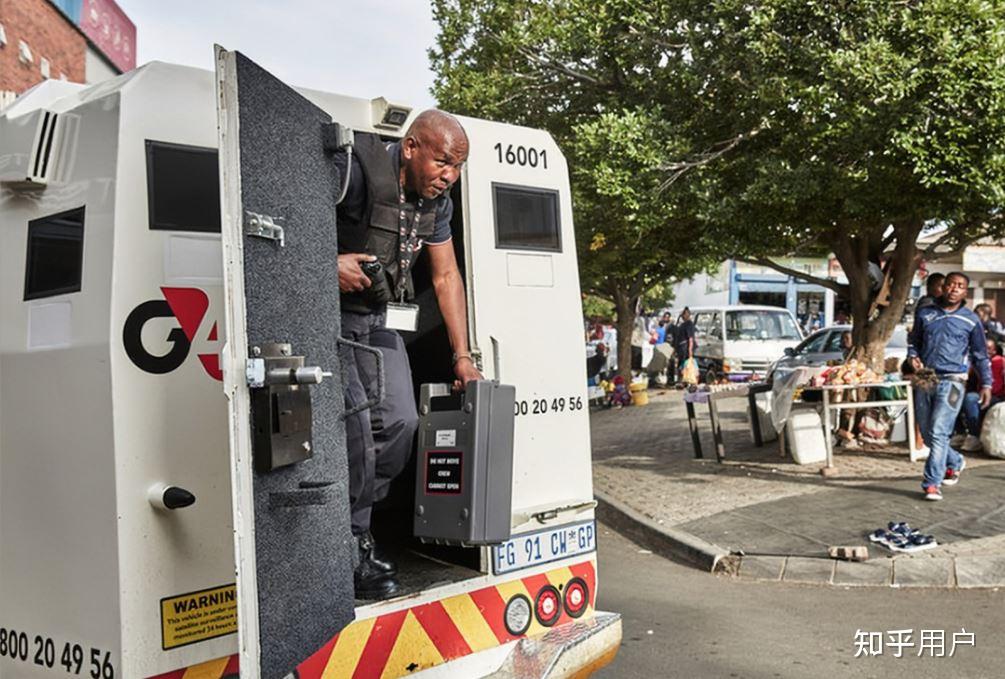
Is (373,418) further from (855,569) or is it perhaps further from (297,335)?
(855,569)

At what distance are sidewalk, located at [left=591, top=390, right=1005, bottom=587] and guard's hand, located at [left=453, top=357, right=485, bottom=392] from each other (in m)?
4.02

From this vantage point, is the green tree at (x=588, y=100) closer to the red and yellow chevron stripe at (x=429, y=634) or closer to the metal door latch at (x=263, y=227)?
the red and yellow chevron stripe at (x=429, y=634)

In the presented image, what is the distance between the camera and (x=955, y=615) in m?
5.84

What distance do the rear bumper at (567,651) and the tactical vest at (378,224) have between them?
1444 mm

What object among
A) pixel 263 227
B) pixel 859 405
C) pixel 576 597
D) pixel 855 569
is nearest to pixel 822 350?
pixel 859 405

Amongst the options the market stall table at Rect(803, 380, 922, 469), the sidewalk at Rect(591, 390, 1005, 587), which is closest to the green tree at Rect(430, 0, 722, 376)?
the market stall table at Rect(803, 380, 922, 469)

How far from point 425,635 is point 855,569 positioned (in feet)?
14.1

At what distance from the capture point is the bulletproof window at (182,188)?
3023 mm

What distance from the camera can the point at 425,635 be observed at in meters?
3.51

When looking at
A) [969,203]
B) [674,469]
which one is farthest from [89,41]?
[969,203]

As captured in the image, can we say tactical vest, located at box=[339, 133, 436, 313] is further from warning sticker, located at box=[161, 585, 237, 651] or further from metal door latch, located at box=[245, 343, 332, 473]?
warning sticker, located at box=[161, 585, 237, 651]

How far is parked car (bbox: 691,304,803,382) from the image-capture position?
76.5 feet

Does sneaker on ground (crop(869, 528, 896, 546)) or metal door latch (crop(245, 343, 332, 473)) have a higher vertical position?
metal door latch (crop(245, 343, 332, 473))

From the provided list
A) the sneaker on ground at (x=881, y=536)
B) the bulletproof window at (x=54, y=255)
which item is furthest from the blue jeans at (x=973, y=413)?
the bulletproof window at (x=54, y=255)
